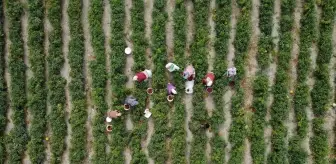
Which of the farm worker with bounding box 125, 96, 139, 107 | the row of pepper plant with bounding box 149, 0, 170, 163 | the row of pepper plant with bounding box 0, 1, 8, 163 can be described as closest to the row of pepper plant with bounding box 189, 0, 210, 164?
the row of pepper plant with bounding box 149, 0, 170, 163

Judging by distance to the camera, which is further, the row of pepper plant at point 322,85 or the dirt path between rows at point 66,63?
the dirt path between rows at point 66,63

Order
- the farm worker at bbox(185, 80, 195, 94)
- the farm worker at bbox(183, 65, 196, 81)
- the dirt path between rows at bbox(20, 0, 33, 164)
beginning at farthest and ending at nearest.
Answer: the dirt path between rows at bbox(20, 0, 33, 164)
the farm worker at bbox(185, 80, 195, 94)
the farm worker at bbox(183, 65, 196, 81)

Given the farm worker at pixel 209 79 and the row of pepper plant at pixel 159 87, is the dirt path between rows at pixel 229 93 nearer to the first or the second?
the farm worker at pixel 209 79

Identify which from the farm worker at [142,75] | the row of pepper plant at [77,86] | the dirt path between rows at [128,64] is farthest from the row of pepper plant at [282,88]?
the row of pepper plant at [77,86]

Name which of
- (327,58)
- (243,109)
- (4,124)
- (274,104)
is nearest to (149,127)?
(243,109)

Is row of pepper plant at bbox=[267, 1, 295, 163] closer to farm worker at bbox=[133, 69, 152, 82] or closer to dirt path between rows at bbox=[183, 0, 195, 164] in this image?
dirt path between rows at bbox=[183, 0, 195, 164]

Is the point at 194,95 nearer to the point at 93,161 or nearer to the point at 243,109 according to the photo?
the point at 243,109
